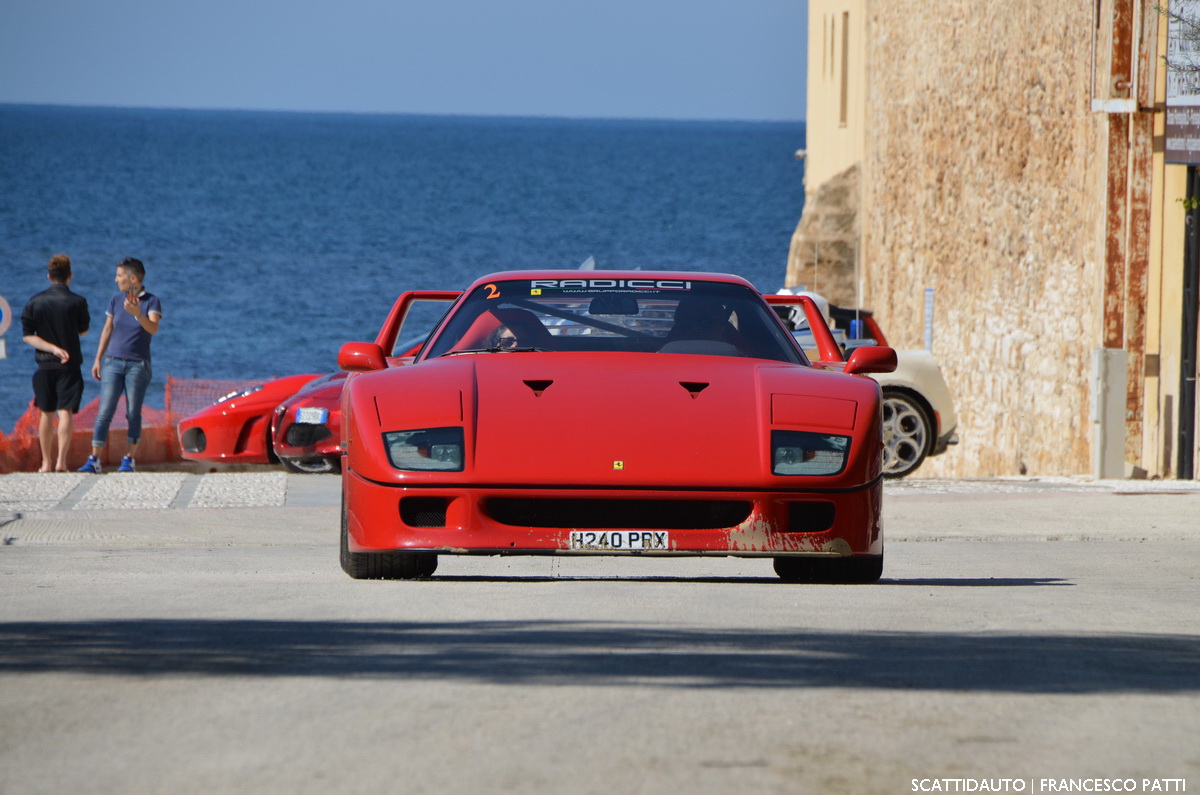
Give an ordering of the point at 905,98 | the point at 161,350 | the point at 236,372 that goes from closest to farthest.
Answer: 1. the point at 905,98
2. the point at 236,372
3. the point at 161,350

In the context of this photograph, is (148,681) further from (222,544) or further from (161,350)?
(161,350)

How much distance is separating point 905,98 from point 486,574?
1555 centimetres

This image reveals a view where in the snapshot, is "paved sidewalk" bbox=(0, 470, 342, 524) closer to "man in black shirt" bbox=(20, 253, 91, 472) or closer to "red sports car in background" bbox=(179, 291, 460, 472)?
"red sports car in background" bbox=(179, 291, 460, 472)

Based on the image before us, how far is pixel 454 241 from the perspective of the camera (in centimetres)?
9188

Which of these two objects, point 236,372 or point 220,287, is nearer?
point 236,372

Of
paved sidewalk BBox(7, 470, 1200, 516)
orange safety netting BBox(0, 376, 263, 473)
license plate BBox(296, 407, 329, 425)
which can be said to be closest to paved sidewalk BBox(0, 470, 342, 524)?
paved sidewalk BBox(7, 470, 1200, 516)

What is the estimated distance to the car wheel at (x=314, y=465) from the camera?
1398 cm

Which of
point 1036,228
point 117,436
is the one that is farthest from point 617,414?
point 1036,228

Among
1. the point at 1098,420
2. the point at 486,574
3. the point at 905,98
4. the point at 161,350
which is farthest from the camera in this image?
the point at 161,350

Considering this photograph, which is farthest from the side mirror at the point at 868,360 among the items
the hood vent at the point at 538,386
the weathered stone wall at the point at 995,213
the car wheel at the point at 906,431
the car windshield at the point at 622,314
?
the weathered stone wall at the point at 995,213

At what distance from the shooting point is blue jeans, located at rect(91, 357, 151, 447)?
1471 cm

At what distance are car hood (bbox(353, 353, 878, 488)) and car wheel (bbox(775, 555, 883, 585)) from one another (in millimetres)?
606

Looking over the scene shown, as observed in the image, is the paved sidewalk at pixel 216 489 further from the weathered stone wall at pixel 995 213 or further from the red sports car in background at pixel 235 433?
the weathered stone wall at pixel 995 213

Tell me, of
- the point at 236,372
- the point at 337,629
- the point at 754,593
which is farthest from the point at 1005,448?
the point at 236,372
